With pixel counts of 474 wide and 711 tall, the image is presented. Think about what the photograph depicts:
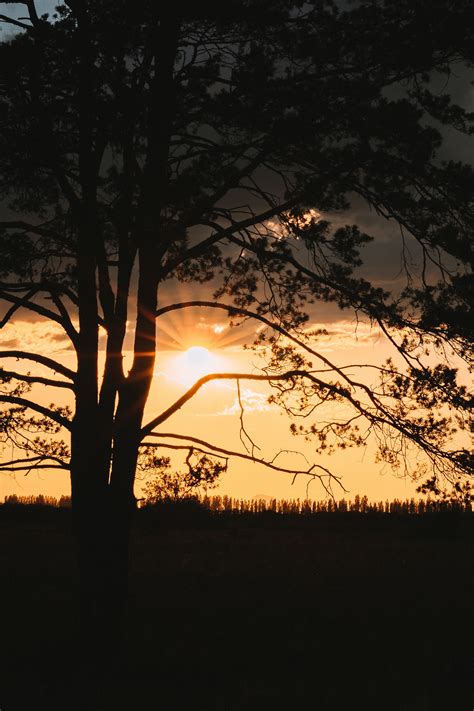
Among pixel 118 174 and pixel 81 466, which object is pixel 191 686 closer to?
pixel 81 466

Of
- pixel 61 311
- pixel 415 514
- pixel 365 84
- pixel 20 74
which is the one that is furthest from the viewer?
pixel 415 514

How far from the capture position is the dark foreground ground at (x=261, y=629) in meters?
9.67

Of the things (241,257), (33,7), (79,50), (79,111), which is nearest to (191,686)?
(241,257)

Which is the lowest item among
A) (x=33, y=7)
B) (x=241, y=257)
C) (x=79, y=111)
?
(x=241, y=257)

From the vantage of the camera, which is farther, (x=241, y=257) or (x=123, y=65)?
(x=241, y=257)

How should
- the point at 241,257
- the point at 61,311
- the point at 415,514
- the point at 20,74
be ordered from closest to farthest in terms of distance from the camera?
the point at 20,74 < the point at 61,311 < the point at 241,257 < the point at 415,514

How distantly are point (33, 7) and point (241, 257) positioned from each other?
494 cm

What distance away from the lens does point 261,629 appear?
13305 mm

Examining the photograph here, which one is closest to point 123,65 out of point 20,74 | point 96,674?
point 20,74

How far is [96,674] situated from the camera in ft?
33.2

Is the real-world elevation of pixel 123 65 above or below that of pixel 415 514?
above

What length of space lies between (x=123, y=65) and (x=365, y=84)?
384 cm

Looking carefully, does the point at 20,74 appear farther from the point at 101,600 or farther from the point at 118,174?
the point at 101,600

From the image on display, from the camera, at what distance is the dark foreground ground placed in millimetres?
9672
